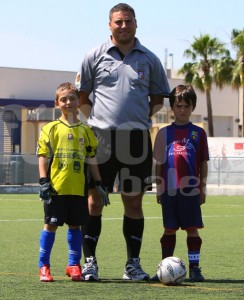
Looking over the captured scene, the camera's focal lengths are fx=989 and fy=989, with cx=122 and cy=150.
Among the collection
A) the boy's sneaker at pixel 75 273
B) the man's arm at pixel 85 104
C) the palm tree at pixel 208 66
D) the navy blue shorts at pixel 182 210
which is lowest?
the boy's sneaker at pixel 75 273

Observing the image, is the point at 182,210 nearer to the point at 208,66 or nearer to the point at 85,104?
the point at 85,104

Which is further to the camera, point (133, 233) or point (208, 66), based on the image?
point (208, 66)

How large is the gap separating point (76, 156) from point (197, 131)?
1144 millimetres

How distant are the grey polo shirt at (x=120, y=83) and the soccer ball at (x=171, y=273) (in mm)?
1324

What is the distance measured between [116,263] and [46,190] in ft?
6.91

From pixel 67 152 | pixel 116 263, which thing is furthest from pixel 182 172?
pixel 116 263

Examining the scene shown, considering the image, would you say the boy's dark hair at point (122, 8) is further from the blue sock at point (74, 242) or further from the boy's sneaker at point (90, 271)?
the boy's sneaker at point (90, 271)

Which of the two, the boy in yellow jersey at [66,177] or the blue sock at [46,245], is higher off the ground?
the boy in yellow jersey at [66,177]

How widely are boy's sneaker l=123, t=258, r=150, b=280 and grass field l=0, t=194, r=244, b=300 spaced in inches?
3.5

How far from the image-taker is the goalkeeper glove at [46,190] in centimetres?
825

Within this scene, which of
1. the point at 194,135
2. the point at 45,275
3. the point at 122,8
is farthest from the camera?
the point at 194,135

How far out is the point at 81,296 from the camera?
23.8 feet

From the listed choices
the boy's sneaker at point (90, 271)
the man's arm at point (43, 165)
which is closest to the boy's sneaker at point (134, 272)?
the boy's sneaker at point (90, 271)

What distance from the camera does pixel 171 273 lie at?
801 centimetres
